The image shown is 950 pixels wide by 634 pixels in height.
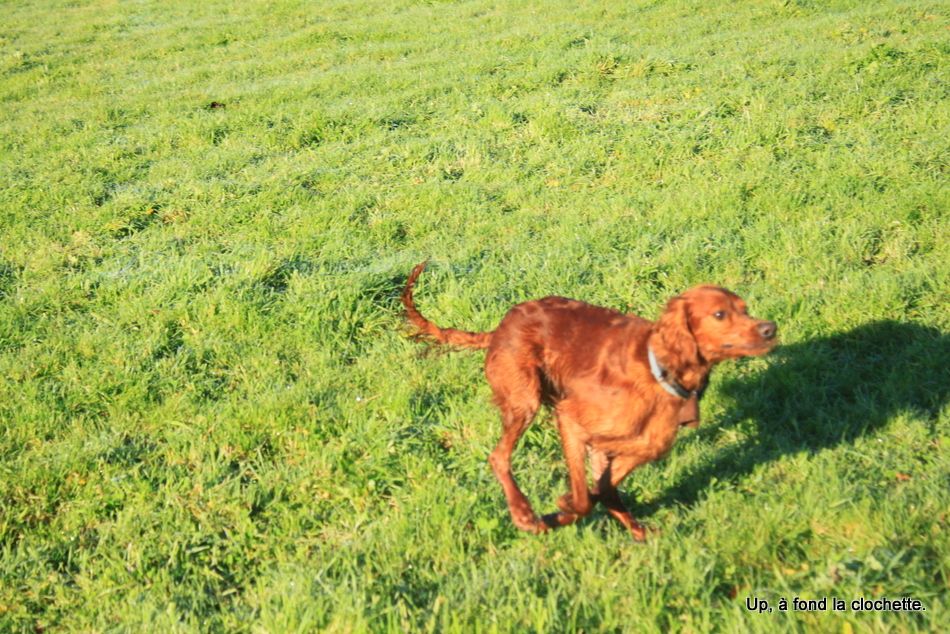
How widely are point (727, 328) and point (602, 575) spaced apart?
3.40ft

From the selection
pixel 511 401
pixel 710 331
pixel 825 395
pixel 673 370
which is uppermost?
pixel 710 331

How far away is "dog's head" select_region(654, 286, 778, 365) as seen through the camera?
3.56 m

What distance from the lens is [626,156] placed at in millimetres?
8398

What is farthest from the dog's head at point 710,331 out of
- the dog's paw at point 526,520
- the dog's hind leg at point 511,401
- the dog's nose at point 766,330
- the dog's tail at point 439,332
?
the dog's tail at point 439,332

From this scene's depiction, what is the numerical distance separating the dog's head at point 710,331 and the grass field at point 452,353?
0.64 metres

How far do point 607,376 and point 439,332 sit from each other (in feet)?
3.31

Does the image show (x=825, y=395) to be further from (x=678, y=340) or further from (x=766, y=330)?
(x=678, y=340)

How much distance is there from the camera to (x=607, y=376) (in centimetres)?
377

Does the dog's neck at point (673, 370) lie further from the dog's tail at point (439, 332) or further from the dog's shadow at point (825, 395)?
the dog's tail at point (439, 332)

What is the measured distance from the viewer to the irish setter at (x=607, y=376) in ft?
11.8

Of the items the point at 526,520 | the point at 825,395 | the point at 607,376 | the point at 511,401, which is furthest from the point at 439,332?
the point at 825,395

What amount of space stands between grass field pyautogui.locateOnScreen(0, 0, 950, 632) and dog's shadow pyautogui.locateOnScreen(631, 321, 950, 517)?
2 cm

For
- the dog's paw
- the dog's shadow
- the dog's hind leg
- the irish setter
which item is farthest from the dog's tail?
the dog's shadow

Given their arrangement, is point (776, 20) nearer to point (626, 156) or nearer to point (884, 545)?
point (626, 156)
